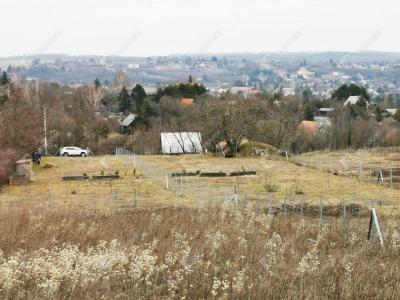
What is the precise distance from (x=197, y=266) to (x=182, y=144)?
173 ft

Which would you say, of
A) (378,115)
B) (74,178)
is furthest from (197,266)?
(378,115)

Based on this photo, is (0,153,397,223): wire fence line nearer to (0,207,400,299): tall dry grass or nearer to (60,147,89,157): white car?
(0,207,400,299): tall dry grass

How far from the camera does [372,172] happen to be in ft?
125

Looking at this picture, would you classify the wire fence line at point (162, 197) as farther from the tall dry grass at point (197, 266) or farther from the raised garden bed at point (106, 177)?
the tall dry grass at point (197, 266)

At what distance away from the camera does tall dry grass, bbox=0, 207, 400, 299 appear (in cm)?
769

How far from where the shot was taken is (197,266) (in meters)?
8.93

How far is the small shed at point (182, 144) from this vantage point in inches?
2416

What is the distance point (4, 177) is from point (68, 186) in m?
4.06

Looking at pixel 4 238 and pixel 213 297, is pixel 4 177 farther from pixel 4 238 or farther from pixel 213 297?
pixel 213 297

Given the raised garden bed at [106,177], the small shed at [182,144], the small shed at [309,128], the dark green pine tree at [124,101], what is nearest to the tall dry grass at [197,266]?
the raised garden bed at [106,177]

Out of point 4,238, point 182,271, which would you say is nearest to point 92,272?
point 182,271

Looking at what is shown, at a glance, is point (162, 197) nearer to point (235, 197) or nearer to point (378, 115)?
point (235, 197)

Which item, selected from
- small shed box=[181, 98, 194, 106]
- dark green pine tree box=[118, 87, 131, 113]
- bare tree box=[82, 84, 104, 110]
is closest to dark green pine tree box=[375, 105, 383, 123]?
small shed box=[181, 98, 194, 106]

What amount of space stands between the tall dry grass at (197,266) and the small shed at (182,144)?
4758 centimetres
